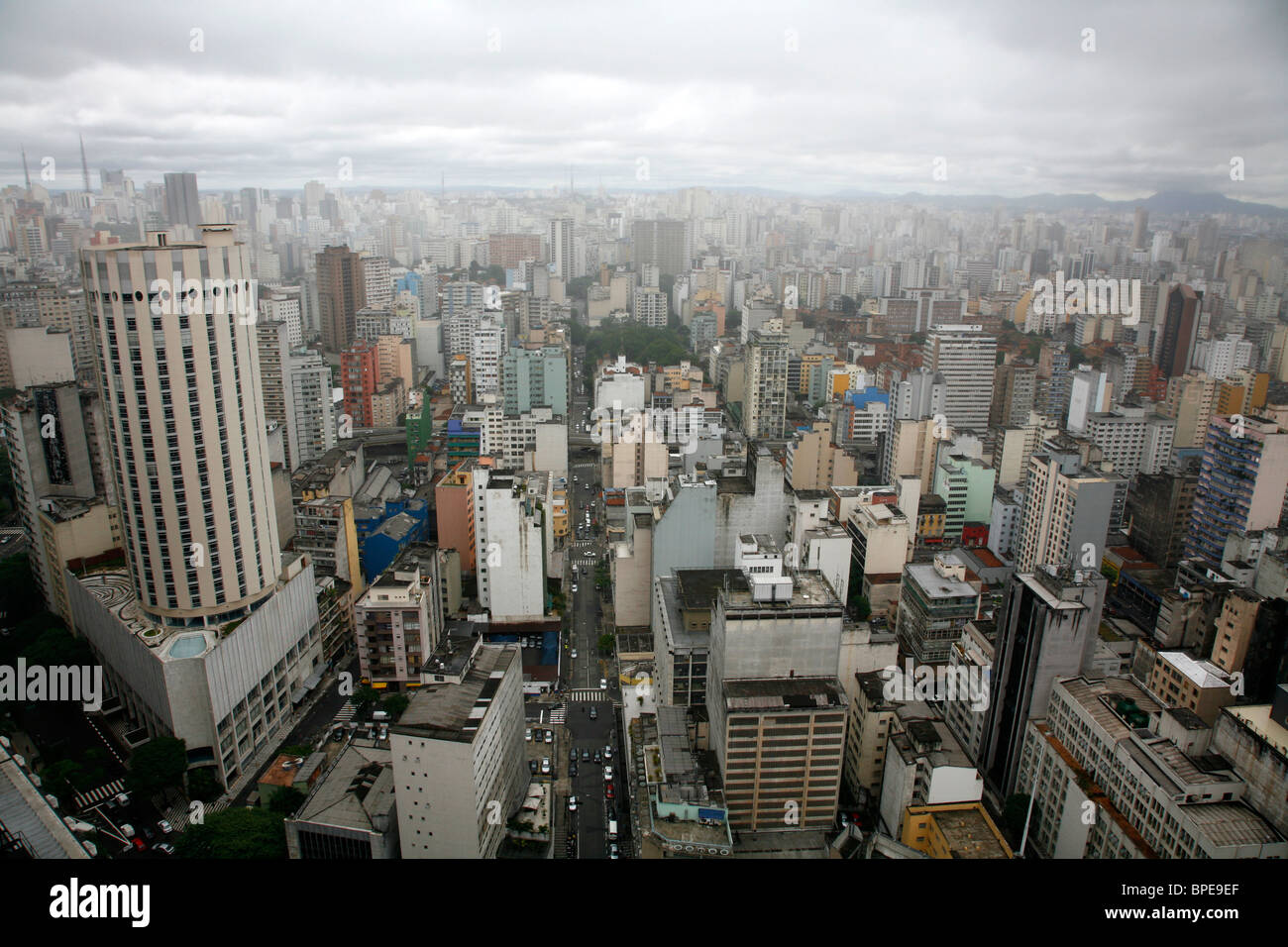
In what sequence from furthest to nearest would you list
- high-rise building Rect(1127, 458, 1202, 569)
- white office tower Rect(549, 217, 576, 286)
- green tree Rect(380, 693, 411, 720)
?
white office tower Rect(549, 217, 576, 286) < high-rise building Rect(1127, 458, 1202, 569) < green tree Rect(380, 693, 411, 720)

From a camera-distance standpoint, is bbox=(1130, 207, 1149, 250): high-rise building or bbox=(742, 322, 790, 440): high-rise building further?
bbox=(742, 322, 790, 440): high-rise building

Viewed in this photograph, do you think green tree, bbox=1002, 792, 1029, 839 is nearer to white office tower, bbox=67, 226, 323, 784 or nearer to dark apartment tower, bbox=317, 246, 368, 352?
white office tower, bbox=67, 226, 323, 784

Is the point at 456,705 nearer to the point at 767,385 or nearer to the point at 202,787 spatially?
the point at 202,787

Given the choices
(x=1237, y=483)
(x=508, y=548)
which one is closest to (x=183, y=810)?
(x=508, y=548)

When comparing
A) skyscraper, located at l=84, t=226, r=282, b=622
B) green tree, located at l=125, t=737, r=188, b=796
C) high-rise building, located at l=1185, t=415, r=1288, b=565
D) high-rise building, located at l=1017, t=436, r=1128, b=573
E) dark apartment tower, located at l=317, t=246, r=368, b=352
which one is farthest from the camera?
dark apartment tower, located at l=317, t=246, r=368, b=352

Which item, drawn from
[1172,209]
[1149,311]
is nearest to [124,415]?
[1172,209]

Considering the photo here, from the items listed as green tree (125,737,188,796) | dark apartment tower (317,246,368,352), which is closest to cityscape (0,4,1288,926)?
green tree (125,737,188,796)

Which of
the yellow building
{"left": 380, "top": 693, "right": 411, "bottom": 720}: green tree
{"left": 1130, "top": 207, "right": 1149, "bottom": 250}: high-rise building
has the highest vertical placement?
{"left": 1130, "top": 207, "right": 1149, "bottom": 250}: high-rise building
